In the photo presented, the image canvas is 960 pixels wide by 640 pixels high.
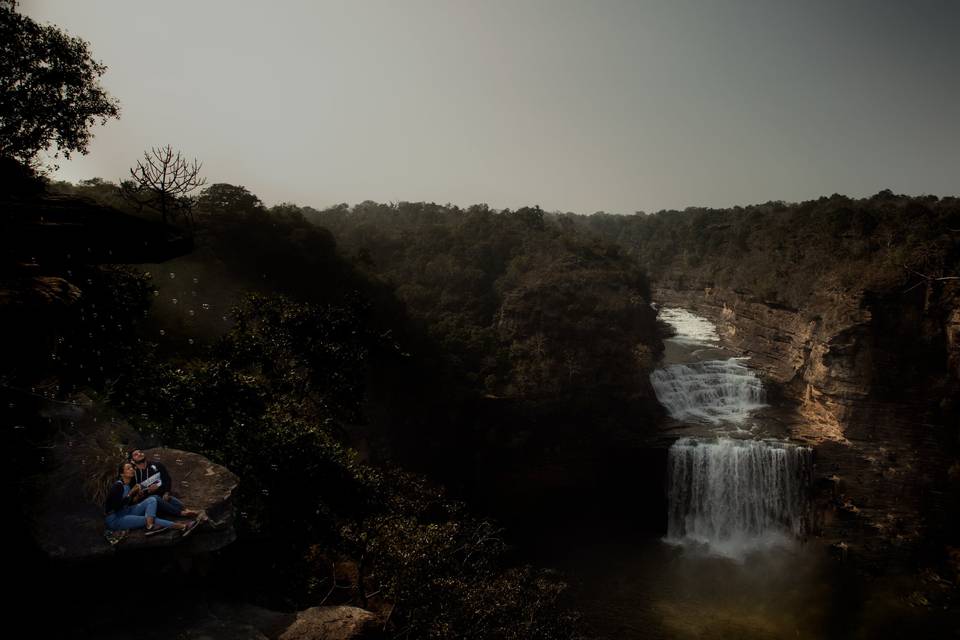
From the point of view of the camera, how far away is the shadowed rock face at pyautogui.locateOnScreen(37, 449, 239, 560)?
22.3 feet

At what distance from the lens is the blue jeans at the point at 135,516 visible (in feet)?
23.0

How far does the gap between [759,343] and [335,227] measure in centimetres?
3837

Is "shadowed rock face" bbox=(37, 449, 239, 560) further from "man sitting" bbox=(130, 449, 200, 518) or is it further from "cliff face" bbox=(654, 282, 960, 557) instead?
"cliff face" bbox=(654, 282, 960, 557)

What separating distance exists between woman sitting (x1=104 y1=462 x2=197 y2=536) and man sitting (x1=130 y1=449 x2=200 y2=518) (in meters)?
0.12

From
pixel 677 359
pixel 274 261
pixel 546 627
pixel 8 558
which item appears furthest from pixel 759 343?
pixel 8 558

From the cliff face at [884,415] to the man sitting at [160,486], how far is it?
1096 inches

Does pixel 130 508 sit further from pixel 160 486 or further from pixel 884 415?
pixel 884 415

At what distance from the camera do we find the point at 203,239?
896 inches

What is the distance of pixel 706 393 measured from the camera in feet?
101

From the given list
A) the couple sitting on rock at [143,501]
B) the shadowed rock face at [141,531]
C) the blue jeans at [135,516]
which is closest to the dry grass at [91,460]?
the shadowed rock face at [141,531]

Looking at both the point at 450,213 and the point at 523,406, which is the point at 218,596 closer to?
the point at 523,406

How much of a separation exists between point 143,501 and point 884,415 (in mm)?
31792

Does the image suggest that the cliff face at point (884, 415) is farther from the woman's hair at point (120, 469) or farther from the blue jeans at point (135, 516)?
the woman's hair at point (120, 469)

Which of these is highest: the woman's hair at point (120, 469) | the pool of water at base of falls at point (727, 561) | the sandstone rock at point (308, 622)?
the woman's hair at point (120, 469)
